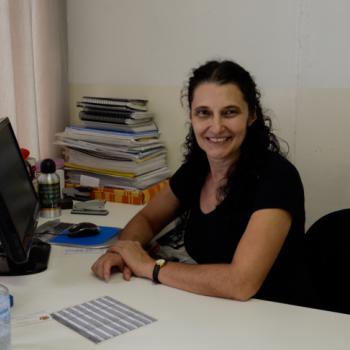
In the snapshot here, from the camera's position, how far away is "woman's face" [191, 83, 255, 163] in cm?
160

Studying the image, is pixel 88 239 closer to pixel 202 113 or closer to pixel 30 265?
pixel 30 265

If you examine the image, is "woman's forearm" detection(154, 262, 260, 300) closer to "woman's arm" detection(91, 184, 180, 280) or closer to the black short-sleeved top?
the black short-sleeved top

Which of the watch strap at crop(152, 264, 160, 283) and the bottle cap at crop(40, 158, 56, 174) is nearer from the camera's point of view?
the watch strap at crop(152, 264, 160, 283)

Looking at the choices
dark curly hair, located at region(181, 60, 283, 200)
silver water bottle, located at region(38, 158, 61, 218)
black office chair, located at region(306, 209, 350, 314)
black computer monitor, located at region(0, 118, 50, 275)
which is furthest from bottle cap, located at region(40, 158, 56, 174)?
black office chair, located at region(306, 209, 350, 314)

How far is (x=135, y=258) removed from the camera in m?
1.50

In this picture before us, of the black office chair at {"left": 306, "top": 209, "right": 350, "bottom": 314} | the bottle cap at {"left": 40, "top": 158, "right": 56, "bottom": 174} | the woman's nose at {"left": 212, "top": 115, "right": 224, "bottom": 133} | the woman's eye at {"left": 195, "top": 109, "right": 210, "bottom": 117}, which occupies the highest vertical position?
the woman's eye at {"left": 195, "top": 109, "right": 210, "bottom": 117}

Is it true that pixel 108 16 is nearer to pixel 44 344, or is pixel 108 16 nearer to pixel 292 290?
pixel 292 290

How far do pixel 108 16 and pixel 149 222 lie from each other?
1250 mm

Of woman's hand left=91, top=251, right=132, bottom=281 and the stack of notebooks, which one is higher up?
the stack of notebooks

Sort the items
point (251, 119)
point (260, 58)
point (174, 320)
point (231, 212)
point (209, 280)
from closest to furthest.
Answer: point (174, 320) → point (209, 280) → point (231, 212) → point (251, 119) → point (260, 58)

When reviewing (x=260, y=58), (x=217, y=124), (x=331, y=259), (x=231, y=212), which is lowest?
(x=331, y=259)

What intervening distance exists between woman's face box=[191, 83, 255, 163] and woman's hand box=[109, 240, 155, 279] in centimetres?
39

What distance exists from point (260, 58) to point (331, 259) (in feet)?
3.30

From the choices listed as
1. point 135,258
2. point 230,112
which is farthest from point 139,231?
point 230,112
